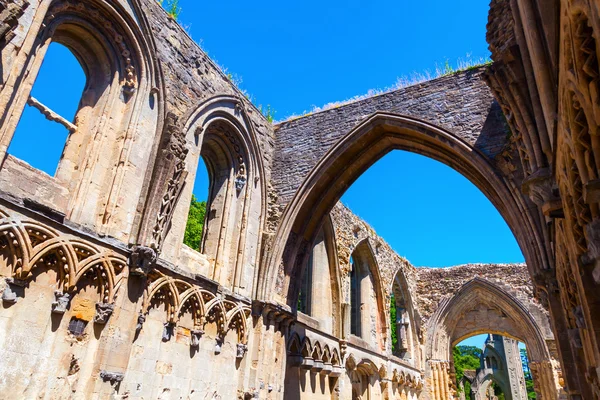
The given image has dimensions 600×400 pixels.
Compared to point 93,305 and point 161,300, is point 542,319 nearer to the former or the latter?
point 161,300

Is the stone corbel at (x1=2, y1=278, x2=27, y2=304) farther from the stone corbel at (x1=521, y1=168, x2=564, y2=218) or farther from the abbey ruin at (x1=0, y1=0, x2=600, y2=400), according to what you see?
the stone corbel at (x1=521, y1=168, x2=564, y2=218)

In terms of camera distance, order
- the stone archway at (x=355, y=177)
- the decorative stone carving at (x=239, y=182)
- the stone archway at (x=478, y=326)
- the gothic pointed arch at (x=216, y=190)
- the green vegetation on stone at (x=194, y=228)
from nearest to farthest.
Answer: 1. the gothic pointed arch at (x=216, y=190)
2. the stone archway at (x=355, y=177)
3. the decorative stone carving at (x=239, y=182)
4. the green vegetation on stone at (x=194, y=228)
5. the stone archway at (x=478, y=326)

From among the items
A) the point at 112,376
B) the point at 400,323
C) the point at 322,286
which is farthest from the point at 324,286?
the point at 112,376

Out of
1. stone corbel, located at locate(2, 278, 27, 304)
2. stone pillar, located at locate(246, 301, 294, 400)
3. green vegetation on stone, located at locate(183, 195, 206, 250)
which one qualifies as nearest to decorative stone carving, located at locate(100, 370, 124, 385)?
stone corbel, located at locate(2, 278, 27, 304)

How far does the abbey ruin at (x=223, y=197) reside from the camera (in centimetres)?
360

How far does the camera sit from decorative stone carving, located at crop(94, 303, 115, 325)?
15.3ft

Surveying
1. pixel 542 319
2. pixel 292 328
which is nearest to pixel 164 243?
pixel 292 328

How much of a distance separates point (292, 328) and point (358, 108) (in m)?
4.38

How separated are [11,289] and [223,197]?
154 inches

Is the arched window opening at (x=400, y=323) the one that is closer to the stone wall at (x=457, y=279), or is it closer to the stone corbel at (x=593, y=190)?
the stone wall at (x=457, y=279)

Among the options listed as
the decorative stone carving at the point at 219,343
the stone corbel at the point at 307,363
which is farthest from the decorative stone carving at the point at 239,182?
the stone corbel at the point at 307,363

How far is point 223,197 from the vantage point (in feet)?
24.9

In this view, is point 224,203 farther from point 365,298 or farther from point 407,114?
point 365,298

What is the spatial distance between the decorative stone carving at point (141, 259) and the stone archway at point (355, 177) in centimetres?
256
